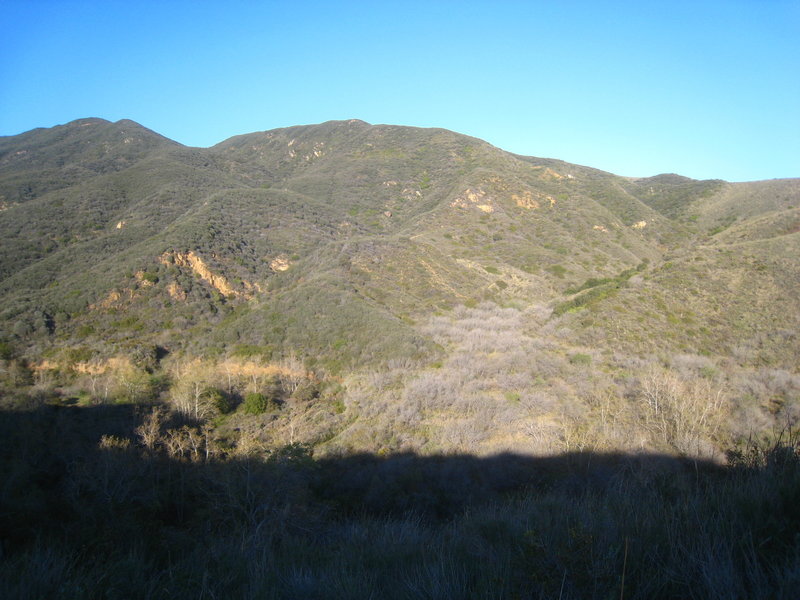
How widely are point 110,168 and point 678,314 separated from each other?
212ft

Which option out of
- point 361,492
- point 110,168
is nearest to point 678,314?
point 361,492

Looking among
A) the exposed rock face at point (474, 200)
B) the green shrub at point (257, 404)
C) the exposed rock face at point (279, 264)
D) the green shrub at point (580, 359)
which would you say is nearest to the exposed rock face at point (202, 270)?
the exposed rock face at point (279, 264)

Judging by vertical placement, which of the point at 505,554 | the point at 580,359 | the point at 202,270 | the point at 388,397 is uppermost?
the point at 202,270

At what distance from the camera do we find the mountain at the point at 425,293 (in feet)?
51.5

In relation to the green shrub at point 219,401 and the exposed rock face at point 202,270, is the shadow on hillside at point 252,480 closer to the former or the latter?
the green shrub at point 219,401

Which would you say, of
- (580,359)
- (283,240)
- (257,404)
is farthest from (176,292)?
(580,359)

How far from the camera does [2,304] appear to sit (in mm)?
22578

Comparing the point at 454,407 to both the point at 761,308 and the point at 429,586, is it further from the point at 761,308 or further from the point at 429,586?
the point at 761,308

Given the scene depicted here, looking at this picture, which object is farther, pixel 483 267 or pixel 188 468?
pixel 483 267

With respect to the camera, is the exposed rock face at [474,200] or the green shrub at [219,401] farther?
the exposed rock face at [474,200]

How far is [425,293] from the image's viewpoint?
2923 cm

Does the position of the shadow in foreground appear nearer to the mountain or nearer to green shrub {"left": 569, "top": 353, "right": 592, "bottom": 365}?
the mountain

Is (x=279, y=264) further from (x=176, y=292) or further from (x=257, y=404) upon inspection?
(x=257, y=404)

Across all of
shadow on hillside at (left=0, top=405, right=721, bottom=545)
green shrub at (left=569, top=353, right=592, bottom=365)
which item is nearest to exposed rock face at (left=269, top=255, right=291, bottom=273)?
shadow on hillside at (left=0, top=405, right=721, bottom=545)
